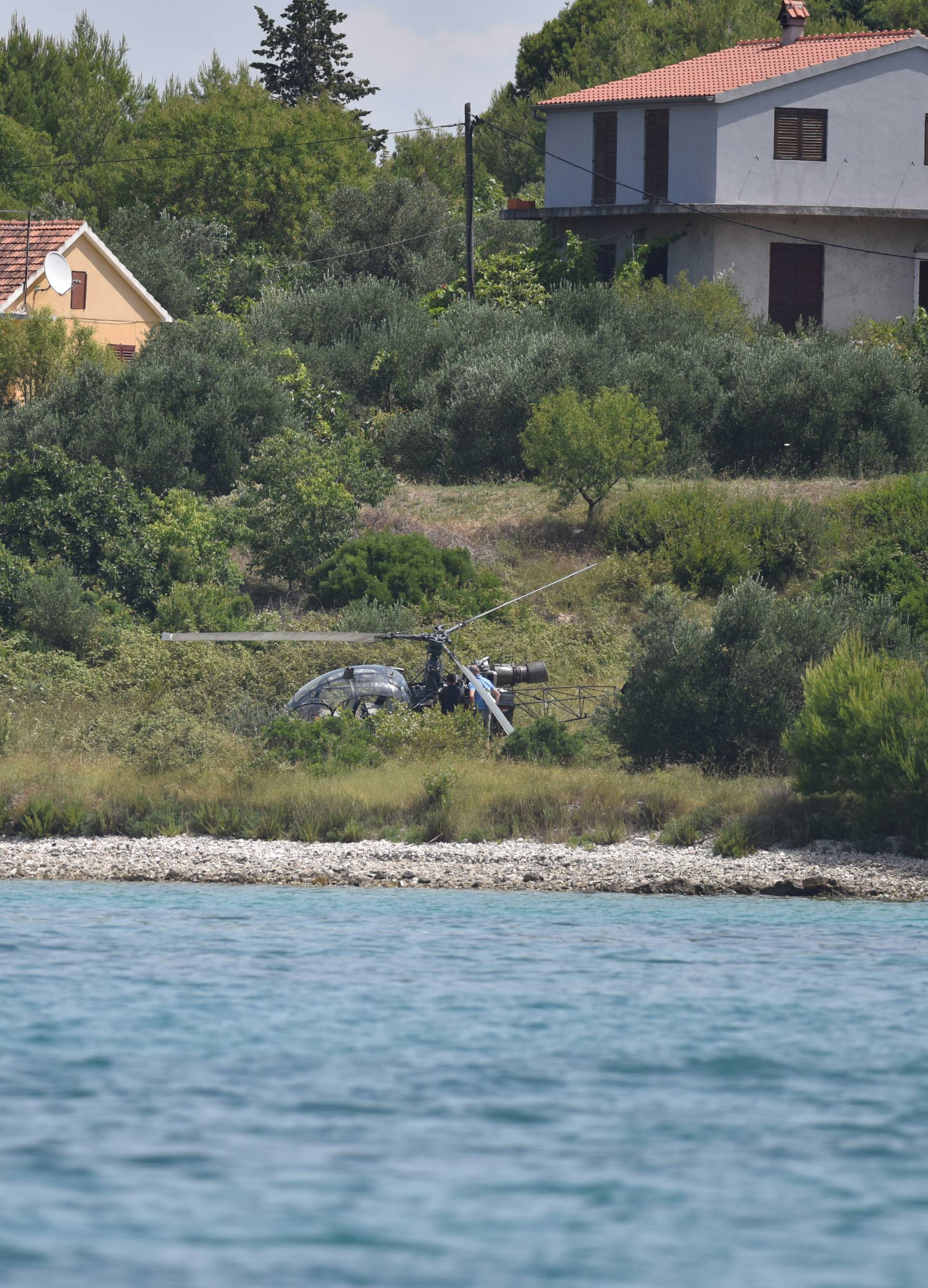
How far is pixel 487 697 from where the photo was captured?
85.5 ft

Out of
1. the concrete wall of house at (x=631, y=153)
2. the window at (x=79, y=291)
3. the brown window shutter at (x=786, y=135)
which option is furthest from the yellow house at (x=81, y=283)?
the brown window shutter at (x=786, y=135)

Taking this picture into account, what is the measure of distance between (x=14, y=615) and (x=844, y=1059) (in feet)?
74.9

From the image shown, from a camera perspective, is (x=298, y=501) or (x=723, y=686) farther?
(x=298, y=501)

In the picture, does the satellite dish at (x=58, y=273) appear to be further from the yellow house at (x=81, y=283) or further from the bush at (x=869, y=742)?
the bush at (x=869, y=742)

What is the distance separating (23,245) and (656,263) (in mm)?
20541

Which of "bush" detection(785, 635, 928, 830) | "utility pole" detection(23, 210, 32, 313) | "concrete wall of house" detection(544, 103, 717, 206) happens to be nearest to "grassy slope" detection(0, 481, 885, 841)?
"bush" detection(785, 635, 928, 830)

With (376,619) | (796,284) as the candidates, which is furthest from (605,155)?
(376,619)

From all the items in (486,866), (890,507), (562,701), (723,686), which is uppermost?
(890,507)

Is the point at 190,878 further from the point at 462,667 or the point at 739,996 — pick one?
the point at 739,996

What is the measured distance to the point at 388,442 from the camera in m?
44.1

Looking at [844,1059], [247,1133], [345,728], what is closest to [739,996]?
[844,1059]

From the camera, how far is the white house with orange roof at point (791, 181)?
165 feet

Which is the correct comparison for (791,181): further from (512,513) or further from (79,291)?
(79,291)

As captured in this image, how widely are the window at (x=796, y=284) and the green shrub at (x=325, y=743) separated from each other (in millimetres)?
29256
